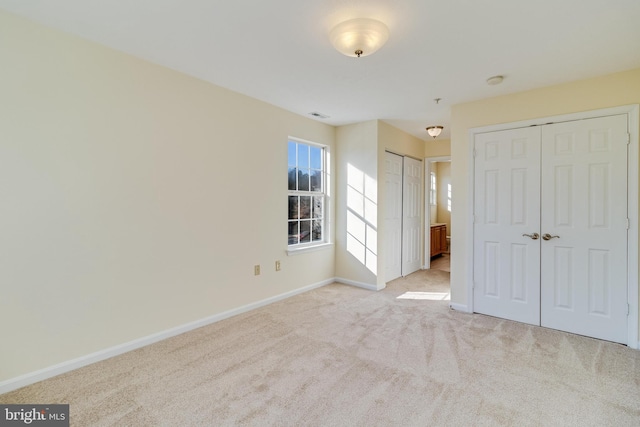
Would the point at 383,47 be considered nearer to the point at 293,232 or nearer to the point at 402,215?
the point at 293,232

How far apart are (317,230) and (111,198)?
2830 millimetres

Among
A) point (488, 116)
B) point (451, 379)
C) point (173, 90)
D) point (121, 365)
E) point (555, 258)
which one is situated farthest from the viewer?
point (488, 116)

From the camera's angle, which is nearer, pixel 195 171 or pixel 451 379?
pixel 451 379

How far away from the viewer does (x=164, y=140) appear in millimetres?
2809

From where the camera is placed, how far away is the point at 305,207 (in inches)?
177

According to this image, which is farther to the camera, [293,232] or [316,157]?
[316,157]

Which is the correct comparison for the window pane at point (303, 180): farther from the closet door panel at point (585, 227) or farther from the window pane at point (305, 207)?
the closet door panel at point (585, 227)

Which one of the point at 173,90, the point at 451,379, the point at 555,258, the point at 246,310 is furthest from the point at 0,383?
the point at 555,258

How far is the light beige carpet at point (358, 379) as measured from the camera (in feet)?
5.97

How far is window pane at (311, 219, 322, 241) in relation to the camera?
15.3ft

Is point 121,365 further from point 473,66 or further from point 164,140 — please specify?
point 473,66

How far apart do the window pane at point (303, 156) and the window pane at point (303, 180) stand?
0.29 ft

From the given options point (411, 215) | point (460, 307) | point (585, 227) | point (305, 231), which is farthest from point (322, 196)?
point (585, 227)

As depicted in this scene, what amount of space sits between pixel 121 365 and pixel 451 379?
8.30ft
